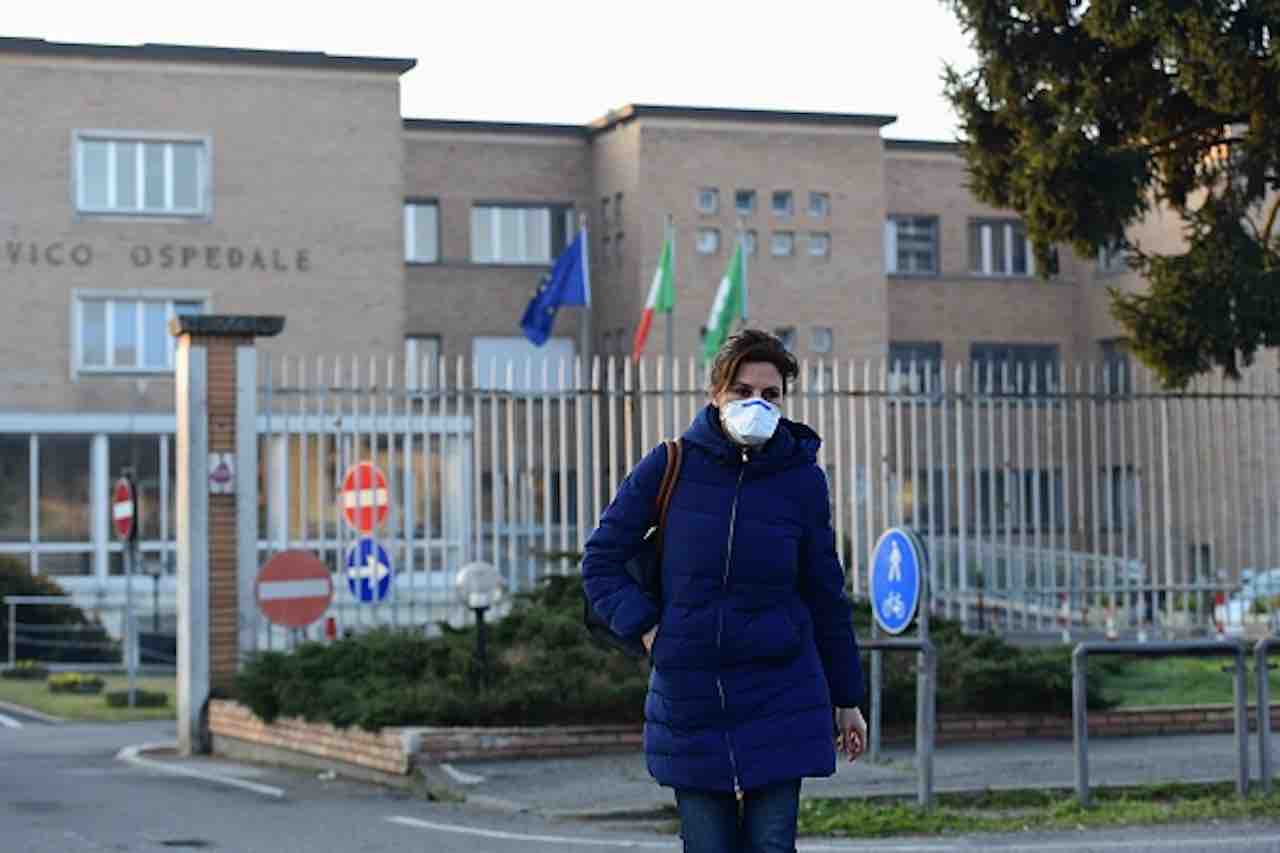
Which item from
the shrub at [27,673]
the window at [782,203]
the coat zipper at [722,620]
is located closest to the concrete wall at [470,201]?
the window at [782,203]

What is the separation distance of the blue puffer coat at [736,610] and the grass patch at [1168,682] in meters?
10.7

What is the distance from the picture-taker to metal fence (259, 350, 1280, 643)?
19.5 m

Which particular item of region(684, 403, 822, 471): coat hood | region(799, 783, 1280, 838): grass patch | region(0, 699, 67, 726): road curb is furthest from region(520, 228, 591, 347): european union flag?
region(684, 403, 822, 471): coat hood

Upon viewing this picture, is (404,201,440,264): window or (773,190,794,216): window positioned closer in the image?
(773,190,794,216): window

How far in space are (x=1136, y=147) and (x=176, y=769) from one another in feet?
28.3

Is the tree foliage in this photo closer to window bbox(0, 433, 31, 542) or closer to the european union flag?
the european union flag

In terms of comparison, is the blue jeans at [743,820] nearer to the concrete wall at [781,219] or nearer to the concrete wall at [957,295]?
the concrete wall at [781,219]

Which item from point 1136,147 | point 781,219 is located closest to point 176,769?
point 1136,147

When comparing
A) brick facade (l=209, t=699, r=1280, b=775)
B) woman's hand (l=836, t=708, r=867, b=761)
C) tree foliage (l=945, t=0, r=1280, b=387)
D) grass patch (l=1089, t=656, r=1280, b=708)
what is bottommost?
brick facade (l=209, t=699, r=1280, b=775)

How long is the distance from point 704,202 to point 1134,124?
3472 cm

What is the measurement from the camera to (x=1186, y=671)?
2058cm

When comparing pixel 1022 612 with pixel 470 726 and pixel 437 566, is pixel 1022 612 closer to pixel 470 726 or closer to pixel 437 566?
pixel 437 566

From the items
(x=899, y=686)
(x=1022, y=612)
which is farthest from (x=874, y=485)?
(x=899, y=686)

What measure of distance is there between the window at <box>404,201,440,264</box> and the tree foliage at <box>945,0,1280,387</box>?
121 feet
